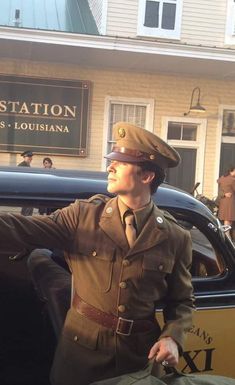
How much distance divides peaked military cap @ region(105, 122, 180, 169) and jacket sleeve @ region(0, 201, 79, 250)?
27cm

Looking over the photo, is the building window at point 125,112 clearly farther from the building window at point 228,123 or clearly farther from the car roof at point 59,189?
the car roof at point 59,189

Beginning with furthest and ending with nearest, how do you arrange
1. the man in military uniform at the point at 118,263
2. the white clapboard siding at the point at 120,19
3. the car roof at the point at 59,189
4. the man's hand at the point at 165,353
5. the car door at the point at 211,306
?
the white clapboard siding at the point at 120,19
the car door at the point at 211,306
the car roof at the point at 59,189
the man in military uniform at the point at 118,263
the man's hand at the point at 165,353

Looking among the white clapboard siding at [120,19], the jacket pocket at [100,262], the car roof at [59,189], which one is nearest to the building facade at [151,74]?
the white clapboard siding at [120,19]

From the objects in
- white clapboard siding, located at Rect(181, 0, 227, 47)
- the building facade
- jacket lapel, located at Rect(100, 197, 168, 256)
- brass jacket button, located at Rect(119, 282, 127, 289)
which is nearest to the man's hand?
brass jacket button, located at Rect(119, 282, 127, 289)

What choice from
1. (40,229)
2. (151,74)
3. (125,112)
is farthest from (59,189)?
(151,74)

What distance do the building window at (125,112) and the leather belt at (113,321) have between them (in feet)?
35.6

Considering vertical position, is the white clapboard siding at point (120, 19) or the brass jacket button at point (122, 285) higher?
the white clapboard siding at point (120, 19)

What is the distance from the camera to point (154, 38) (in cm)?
1259

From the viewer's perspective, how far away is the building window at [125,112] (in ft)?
42.2

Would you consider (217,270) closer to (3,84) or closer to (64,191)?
(64,191)

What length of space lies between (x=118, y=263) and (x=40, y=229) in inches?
12.5

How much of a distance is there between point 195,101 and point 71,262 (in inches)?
457

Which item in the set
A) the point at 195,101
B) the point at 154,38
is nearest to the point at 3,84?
the point at 154,38

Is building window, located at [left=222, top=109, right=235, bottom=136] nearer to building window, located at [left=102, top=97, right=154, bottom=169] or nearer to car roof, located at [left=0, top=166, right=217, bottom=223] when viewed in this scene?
building window, located at [left=102, top=97, right=154, bottom=169]
